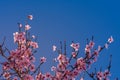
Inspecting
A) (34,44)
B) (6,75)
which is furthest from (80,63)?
(6,75)

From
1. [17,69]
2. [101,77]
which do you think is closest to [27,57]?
[17,69]

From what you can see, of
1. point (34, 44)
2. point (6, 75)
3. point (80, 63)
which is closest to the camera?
point (6, 75)

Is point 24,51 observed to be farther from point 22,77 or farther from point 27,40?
point 22,77

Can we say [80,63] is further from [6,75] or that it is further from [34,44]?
[6,75]

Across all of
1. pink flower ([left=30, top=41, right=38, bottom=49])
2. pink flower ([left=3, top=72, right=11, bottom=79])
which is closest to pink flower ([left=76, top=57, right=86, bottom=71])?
pink flower ([left=30, top=41, right=38, bottom=49])

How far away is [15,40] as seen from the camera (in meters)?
19.7

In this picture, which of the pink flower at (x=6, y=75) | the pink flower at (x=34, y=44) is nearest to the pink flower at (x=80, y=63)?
the pink flower at (x=34, y=44)

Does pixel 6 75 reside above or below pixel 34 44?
below

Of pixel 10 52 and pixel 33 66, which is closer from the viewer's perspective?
pixel 10 52

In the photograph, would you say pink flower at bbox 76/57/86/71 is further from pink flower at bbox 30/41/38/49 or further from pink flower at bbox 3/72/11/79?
pink flower at bbox 3/72/11/79

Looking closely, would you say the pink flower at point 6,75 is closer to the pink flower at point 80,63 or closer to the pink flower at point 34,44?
the pink flower at point 34,44

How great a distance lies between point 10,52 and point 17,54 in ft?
1.41

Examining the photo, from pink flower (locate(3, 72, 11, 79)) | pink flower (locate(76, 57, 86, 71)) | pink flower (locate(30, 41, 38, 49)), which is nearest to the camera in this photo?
pink flower (locate(3, 72, 11, 79))

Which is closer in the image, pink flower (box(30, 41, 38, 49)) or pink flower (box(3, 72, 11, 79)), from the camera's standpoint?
pink flower (box(3, 72, 11, 79))
